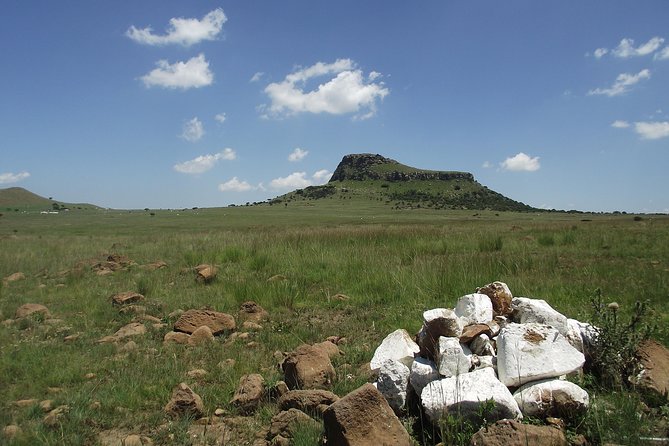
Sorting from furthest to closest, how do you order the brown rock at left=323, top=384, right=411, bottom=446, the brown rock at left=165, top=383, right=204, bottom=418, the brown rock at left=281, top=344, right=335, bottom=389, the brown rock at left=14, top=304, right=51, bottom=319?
the brown rock at left=14, top=304, right=51, bottom=319 → the brown rock at left=281, top=344, right=335, bottom=389 → the brown rock at left=165, top=383, right=204, bottom=418 → the brown rock at left=323, top=384, right=411, bottom=446

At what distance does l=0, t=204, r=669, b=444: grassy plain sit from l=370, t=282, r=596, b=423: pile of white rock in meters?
0.31

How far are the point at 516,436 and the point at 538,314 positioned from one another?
68.0 inches

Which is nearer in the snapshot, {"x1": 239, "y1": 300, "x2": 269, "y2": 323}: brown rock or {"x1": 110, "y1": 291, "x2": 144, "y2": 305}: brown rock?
{"x1": 239, "y1": 300, "x2": 269, "y2": 323}: brown rock

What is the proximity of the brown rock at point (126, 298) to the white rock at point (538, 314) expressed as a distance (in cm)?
678

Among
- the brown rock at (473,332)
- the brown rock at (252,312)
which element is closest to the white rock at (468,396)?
the brown rock at (473,332)

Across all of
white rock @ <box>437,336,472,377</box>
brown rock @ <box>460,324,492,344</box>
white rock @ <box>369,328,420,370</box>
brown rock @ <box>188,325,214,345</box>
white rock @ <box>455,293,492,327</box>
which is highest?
white rock @ <box>455,293,492,327</box>

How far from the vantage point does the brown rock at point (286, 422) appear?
343 centimetres

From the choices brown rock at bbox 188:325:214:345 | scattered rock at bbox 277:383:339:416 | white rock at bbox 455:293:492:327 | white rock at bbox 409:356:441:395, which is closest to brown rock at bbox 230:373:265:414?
scattered rock at bbox 277:383:339:416

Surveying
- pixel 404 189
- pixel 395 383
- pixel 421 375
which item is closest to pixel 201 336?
pixel 395 383

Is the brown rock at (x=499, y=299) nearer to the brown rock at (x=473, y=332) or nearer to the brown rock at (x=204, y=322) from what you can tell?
the brown rock at (x=473, y=332)

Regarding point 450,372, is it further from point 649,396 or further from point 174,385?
point 174,385

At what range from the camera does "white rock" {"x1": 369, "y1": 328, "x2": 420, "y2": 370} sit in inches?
161

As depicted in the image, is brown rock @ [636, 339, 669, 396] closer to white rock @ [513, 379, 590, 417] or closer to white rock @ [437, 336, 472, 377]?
white rock @ [513, 379, 590, 417]

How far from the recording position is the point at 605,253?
12266mm
